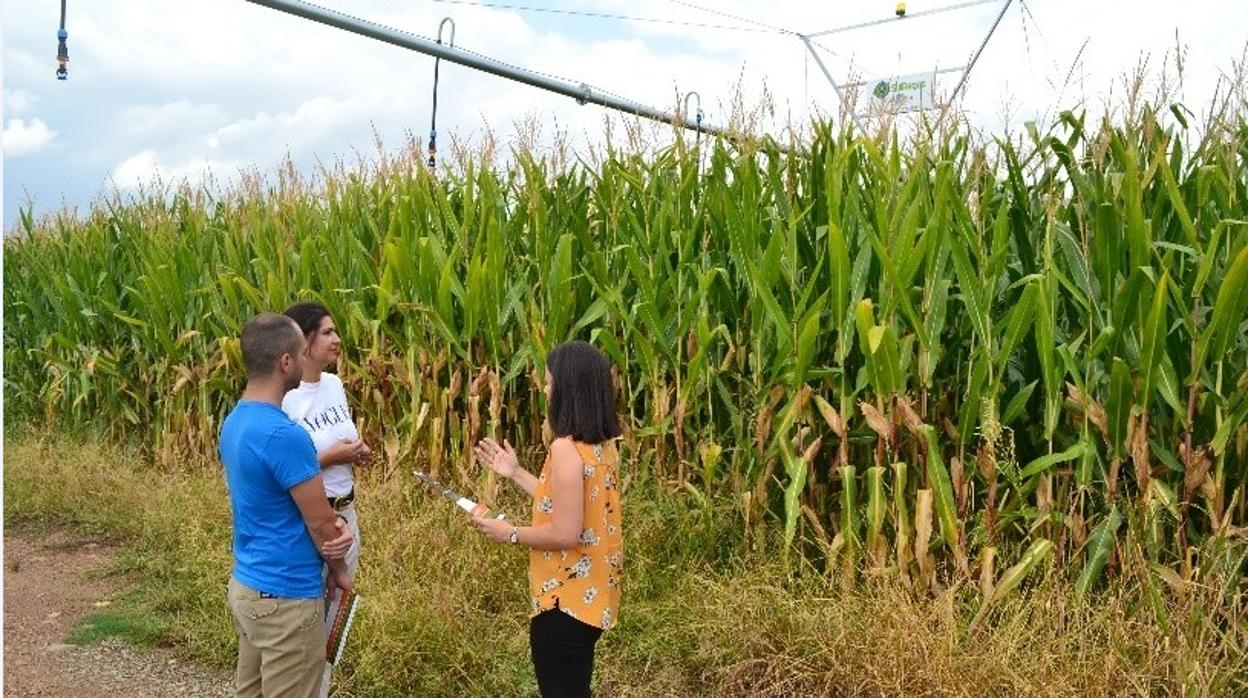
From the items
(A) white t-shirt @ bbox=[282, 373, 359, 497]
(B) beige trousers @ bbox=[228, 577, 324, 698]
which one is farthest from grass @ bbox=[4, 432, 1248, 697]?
(B) beige trousers @ bbox=[228, 577, 324, 698]

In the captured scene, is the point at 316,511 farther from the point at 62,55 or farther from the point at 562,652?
the point at 62,55

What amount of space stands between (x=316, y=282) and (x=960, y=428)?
187 inches

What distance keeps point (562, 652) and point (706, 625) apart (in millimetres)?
1231

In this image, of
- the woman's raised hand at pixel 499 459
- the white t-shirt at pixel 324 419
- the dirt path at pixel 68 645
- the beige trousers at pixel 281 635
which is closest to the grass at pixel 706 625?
the dirt path at pixel 68 645

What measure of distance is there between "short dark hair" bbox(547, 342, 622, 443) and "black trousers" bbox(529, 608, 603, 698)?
51 centimetres

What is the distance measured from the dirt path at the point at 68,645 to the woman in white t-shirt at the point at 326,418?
1289mm

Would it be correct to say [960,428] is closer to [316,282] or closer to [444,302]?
[444,302]

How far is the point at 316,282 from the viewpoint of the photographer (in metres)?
7.49

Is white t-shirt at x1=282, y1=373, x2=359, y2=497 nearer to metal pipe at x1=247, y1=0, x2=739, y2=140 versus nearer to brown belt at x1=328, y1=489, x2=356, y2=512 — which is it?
brown belt at x1=328, y1=489, x2=356, y2=512

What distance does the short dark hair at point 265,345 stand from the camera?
3.07m

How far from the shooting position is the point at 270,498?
309 centimetres

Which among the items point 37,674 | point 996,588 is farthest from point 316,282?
point 996,588

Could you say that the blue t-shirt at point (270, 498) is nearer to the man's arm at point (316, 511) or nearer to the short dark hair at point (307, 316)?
the man's arm at point (316, 511)

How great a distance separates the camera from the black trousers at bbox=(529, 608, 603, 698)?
310cm
